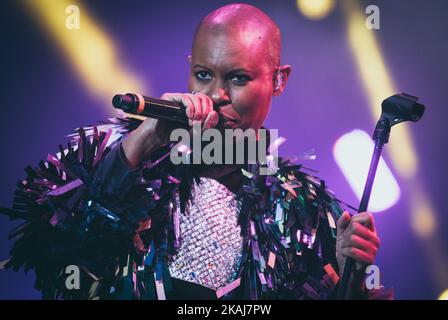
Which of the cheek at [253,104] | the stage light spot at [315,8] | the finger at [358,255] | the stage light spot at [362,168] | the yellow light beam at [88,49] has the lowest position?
the finger at [358,255]

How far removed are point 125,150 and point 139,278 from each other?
370 mm

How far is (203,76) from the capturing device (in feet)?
6.50

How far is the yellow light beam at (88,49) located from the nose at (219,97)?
17.8 inches

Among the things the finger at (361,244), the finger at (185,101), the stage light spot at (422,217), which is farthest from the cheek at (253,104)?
the stage light spot at (422,217)

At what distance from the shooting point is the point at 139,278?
183cm

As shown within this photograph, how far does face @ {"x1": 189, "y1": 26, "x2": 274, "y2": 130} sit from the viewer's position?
1959 millimetres

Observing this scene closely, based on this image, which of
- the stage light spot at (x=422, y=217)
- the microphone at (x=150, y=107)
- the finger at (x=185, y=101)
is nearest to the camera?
the microphone at (x=150, y=107)

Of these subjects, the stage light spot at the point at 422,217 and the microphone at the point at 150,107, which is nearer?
the microphone at the point at 150,107

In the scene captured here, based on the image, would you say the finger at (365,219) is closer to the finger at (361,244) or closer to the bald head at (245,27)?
the finger at (361,244)

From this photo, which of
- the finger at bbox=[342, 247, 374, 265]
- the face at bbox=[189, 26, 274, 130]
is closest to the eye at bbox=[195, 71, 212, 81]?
the face at bbox=[189, 26, 274, 130]

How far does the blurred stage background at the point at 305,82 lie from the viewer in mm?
2225

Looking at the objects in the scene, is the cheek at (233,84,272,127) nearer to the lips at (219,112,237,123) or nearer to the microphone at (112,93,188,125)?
the lips at (219,112,237,123)

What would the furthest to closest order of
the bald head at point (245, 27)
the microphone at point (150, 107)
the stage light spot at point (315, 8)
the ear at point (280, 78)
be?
the stage light spot at point (315, 8) < the ear at point (280, 78) < the bald head at point (245, 27) < the microphone at point (150, 107)

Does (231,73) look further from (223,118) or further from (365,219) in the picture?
(365,219)
